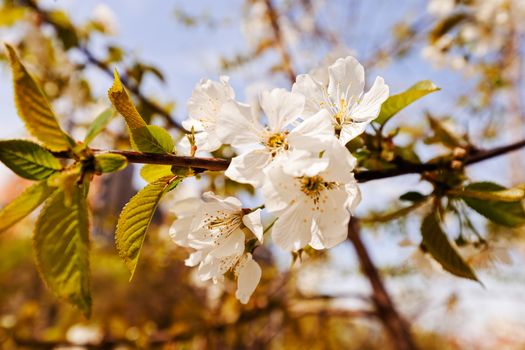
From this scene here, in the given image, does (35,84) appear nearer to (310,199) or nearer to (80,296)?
(80,296)

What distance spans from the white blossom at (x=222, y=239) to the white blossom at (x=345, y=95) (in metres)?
0.14

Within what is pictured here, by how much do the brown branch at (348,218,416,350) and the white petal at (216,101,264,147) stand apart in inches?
40.3

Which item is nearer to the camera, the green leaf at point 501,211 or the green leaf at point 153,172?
the green leaf at point 153,172

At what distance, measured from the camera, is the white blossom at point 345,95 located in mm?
435

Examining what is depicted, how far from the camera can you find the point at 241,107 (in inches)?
15.8

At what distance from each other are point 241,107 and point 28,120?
7.5 inches

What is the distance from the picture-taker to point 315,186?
17.5 inches

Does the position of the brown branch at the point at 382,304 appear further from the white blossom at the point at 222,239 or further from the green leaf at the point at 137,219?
the green leaf at the point at 137,219

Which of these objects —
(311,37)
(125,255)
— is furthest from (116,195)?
(125,255)

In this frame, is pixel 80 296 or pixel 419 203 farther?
pixel 419 203

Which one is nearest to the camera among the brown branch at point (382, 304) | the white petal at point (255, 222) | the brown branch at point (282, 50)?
the white petal at point (255, 222)

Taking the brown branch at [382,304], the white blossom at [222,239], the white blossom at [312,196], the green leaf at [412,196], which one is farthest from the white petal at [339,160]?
the brown branch at [382,304]

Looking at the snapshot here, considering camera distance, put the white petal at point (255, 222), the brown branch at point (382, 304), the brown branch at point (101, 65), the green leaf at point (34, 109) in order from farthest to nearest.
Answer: the brown branch at point (382, 304) → the brown branch at point (101, 65) → the white petal at point (255, 222) → the green leaf at point (34, 109)

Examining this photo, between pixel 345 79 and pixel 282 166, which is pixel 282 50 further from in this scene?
pixel 282 166
